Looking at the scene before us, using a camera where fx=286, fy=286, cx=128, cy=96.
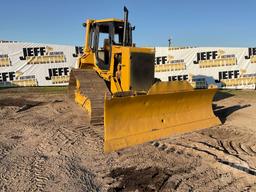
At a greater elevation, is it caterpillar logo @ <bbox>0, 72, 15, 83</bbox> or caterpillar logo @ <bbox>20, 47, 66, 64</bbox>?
caterpillar logo @ <bbox>20, 47, 66, 64</bbox>

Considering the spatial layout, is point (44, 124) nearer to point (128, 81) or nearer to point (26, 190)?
point (128, 81)

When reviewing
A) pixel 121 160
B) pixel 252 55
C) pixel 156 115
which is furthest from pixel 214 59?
pixel 121 160

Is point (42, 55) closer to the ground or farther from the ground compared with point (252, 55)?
farther from the ground

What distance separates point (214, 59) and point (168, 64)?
2.62 metres

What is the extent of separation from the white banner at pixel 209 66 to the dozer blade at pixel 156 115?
977 cm

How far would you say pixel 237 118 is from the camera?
7816 mm

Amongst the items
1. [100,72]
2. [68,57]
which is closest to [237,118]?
[100,72]

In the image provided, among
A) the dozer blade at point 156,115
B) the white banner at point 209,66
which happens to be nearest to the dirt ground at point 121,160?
the dozer blade at point 156,115

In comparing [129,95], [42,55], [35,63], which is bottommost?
[129,95]

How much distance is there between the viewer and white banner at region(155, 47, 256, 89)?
53.1 ft

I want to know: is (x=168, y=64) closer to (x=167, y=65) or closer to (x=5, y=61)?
(x=167, y=65)

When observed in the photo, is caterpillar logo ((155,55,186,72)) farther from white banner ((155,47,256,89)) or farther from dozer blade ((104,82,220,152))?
dozer blade ((104,82,220,152))

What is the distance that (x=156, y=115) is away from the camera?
602 centimetres

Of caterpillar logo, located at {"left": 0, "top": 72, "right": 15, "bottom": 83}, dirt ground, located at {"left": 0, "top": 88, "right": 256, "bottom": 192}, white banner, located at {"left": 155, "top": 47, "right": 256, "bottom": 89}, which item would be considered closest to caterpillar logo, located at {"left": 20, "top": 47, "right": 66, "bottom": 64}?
caterpillar logo, located at {"left": 0, "top": 72, "right": 15, "bottom": 83}
